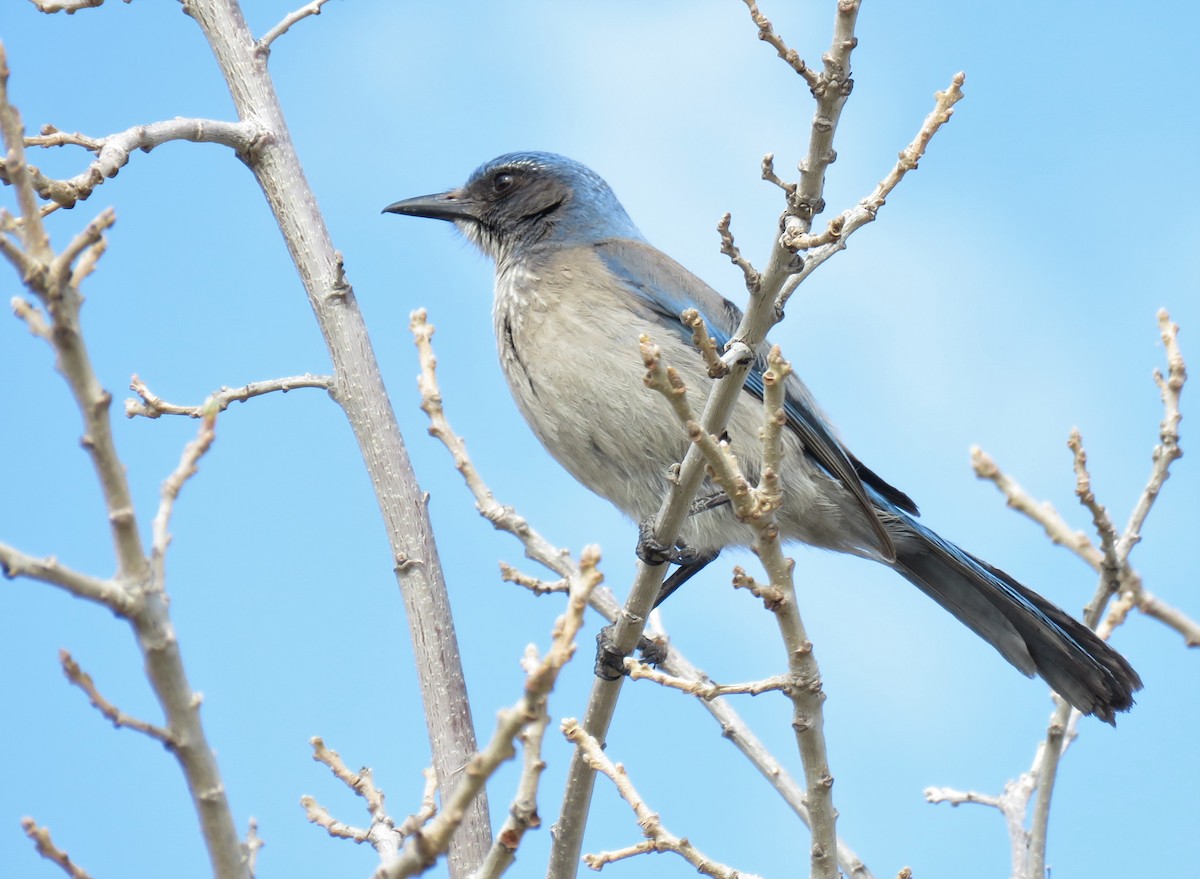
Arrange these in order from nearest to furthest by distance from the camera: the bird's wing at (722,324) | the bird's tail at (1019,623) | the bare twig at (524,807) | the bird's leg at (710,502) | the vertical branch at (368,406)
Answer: the bare twig at (524,807), the vertical branch at (368,406), the bird's tail at (1019,623), the bird's leg at (710,502), the bird's wing at (722,324)

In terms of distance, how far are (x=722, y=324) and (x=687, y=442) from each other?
811mm

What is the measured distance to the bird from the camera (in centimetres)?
453

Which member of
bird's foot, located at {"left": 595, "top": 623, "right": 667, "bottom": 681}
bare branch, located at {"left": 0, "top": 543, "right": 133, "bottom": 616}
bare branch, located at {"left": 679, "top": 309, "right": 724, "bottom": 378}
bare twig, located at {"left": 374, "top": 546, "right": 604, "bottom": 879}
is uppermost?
bare branch, located at {"left": 679, "top": 309, "right": 724, "bottom": 378}

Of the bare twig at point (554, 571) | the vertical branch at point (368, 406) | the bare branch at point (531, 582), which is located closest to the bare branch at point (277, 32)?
the vertical branch at point (368, 406)

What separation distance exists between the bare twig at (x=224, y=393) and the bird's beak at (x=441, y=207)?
185 centimetres

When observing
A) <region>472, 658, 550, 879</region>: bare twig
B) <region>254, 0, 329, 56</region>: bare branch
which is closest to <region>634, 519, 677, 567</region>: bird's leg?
<region>472, 658, 550, 879</region>: bare twig

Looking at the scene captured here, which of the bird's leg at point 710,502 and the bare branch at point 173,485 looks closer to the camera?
the bare branch at point 173,485

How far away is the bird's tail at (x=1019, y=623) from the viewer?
427 centimetres

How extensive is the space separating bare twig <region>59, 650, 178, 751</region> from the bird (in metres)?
2.41

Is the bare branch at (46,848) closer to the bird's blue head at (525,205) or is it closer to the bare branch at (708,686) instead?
the bare branch at (708,686)

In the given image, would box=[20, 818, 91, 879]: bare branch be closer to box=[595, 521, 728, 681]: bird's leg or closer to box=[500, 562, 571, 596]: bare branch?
box=[595, 521, 728, 681]: bird's leg

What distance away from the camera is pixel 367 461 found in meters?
4.27

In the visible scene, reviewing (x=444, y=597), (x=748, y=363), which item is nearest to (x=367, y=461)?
(x=444, y=597)

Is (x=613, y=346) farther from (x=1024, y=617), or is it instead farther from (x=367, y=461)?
(x=1024, y=617)
